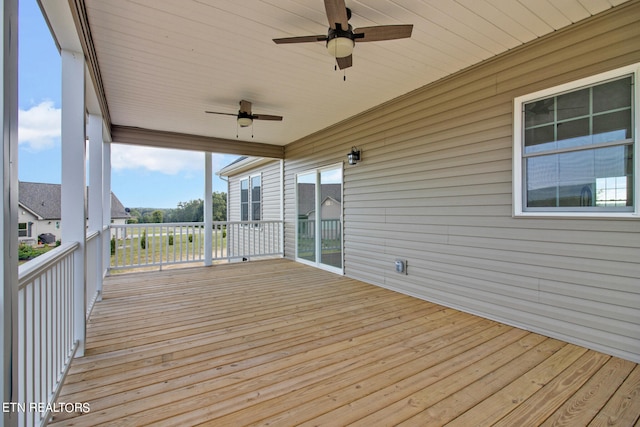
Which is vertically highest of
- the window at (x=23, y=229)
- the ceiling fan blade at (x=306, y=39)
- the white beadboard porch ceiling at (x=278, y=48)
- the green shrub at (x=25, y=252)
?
the white beadboard porch ceiling at (x=278, y=48)

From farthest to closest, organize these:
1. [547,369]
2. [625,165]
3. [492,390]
→ [625,165] → [547,369] → [492,390]

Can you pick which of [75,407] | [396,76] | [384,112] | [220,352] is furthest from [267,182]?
[75,407]

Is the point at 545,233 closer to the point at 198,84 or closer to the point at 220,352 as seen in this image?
the point at 220,352

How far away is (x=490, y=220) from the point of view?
10.7 feet

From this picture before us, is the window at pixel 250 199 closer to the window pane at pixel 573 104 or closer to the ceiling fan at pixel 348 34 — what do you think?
the ceiling fan at pixel 348 34

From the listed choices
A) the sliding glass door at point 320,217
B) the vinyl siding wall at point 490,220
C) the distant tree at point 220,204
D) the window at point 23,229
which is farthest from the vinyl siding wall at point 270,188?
the window at point 23,229

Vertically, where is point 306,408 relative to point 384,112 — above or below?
below

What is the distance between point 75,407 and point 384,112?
15.1ft

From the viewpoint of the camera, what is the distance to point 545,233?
112 inches

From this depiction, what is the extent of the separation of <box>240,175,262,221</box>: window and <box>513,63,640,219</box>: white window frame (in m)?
6.95

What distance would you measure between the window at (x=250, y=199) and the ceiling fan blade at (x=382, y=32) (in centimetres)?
699

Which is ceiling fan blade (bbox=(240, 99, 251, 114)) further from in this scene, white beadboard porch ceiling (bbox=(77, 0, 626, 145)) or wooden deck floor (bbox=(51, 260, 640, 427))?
wooden deck floor (bbox=(51, 260, 640, 427))

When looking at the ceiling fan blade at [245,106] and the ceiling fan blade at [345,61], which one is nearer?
the ceiling fan blade at [345,61]

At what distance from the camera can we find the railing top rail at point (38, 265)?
1359 mm
